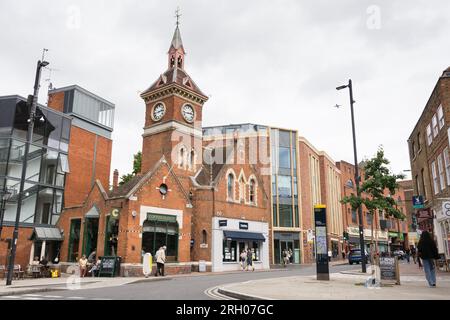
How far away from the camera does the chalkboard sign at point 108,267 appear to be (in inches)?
934

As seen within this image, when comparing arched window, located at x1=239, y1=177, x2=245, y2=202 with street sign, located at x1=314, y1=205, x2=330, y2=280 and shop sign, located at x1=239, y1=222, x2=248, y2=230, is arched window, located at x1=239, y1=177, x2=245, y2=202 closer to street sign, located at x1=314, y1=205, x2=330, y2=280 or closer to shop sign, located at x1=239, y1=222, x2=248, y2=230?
shop sign, located at x1=239, y1=222, x2=248, y2=230

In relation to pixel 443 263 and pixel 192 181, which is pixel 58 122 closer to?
pixel 192 181

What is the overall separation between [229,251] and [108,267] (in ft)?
37.6

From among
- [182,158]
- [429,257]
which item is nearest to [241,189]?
[182,158]

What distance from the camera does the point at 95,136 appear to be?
125 ft

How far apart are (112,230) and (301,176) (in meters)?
31.2

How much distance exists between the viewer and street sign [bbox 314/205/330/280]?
17672mm

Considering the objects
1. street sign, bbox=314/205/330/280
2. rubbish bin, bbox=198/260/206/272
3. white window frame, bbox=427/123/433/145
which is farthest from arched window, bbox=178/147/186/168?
white window frame, bbox=427/123/433/145

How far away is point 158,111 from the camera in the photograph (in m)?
35.3

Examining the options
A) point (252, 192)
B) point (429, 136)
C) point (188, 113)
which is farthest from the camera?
point (252, 192)

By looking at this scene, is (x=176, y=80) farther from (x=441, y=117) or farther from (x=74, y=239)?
(x=441, y=117)
